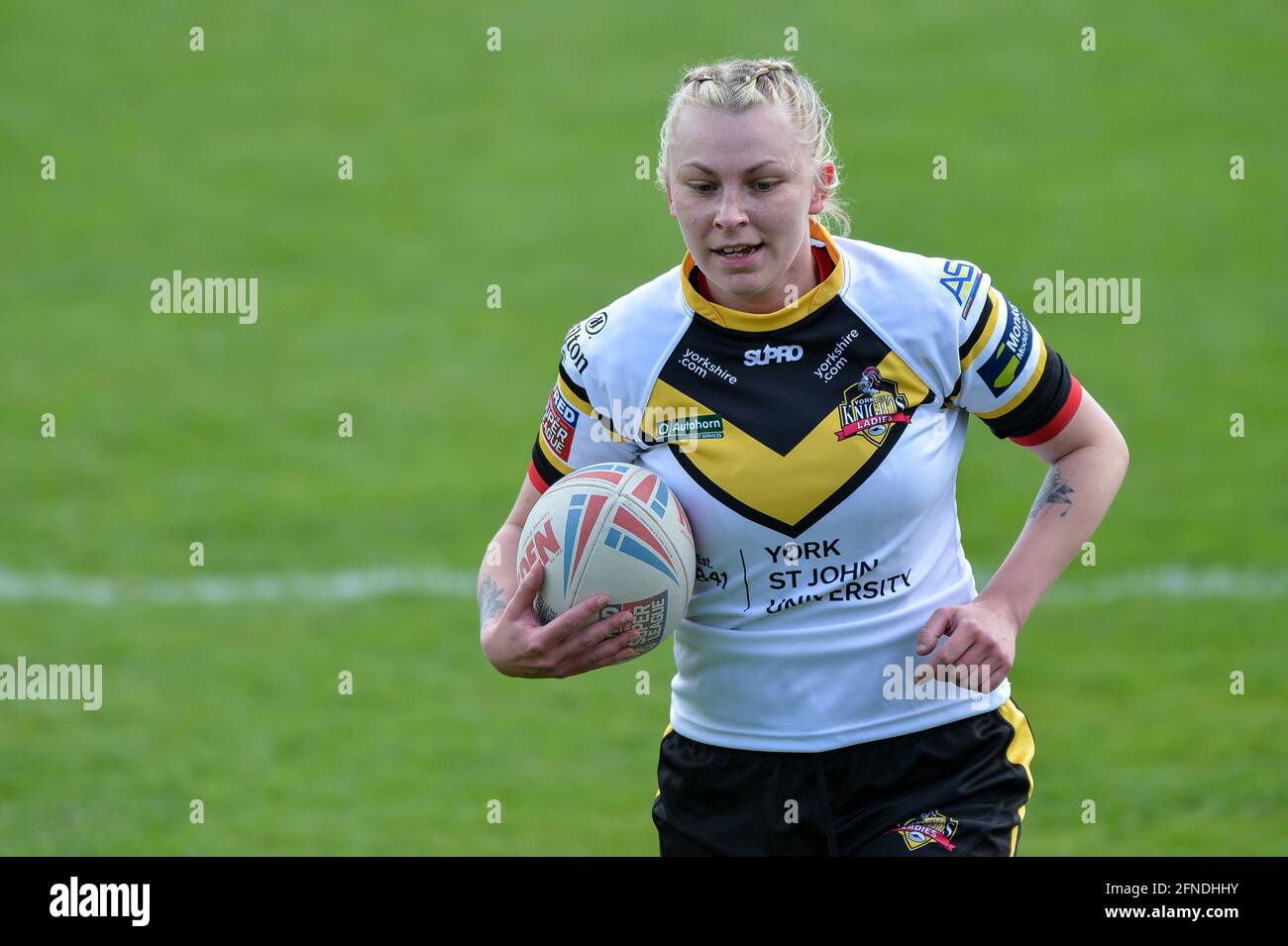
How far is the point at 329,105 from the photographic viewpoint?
18547 millimetres

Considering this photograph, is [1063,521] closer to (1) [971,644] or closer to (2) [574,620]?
(1) [971,644]

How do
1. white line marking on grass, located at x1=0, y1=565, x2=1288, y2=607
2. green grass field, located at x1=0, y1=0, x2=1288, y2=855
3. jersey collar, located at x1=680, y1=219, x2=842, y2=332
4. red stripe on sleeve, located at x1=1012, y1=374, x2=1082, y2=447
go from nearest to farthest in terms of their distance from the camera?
jersey collar, located at x1=680, y1=219, x2=842, y2=332
red stripe on sleeve, located at x1=1012, y1=374, x2=1082, y2=447
green grass field, located at x1=0, y1=0, x2=1288, y2=855
white line marking on grass, located at x1=0, y1=565, x2=1288, y2=607

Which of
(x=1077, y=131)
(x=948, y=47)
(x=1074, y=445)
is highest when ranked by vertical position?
(x=948, y=47)

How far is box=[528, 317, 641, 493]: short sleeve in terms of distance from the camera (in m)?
4.25

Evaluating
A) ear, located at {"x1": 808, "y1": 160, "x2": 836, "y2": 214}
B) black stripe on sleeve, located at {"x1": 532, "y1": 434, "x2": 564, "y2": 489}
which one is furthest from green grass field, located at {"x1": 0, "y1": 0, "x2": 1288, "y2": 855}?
ear, located at {"x1": 808, "y1": 160, "x2": 836, "y2": 214}

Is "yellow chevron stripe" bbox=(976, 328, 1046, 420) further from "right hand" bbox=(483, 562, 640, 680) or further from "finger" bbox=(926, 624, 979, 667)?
"right hand" bbox=(483, 562, 640, 680)

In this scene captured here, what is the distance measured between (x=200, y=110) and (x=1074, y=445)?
15.8m

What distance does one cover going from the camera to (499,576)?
4359 millimetres

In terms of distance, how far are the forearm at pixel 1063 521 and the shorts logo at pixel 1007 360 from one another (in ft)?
0.98

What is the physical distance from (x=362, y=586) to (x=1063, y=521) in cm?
662

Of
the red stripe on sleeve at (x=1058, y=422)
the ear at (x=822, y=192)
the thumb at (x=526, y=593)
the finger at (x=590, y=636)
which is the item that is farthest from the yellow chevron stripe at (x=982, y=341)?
the thumb at (x=526, y=593)

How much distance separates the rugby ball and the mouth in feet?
1.88

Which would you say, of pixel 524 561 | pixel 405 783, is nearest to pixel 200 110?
pixel 405 783

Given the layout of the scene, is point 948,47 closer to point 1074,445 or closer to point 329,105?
point 329,105
